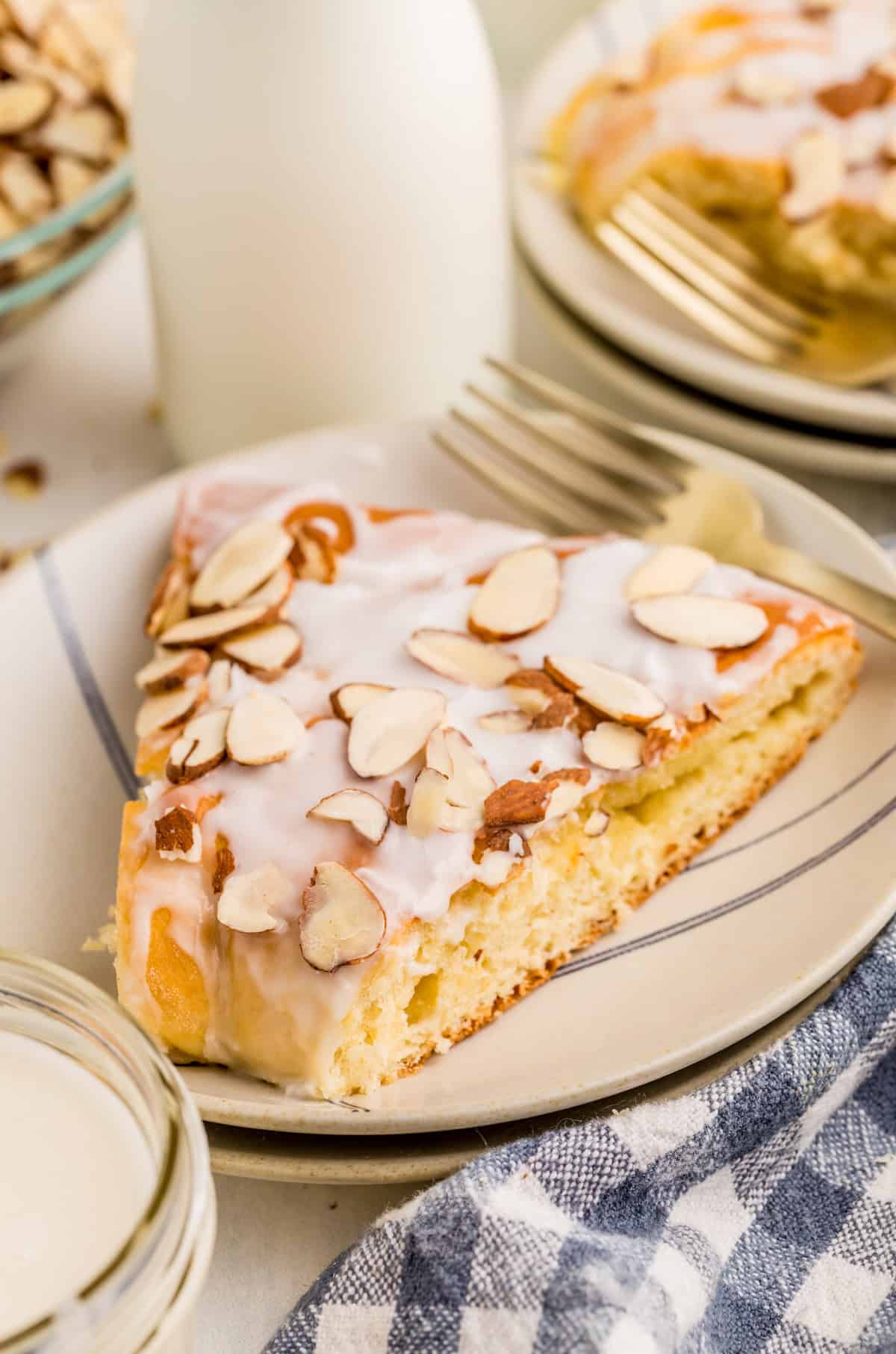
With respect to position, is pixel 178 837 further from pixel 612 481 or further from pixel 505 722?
pixel 612 481

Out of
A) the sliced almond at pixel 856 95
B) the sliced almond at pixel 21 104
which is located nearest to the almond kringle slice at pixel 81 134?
the sliced almond at pixel 21 104

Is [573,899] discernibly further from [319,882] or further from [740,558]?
[740,558]

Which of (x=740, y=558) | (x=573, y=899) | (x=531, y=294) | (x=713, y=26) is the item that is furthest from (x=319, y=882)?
(x=713, y=26)

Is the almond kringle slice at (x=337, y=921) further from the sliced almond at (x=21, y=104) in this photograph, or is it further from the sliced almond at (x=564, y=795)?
the sliced almond at (x=21, y=104)

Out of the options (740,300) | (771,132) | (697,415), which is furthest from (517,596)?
(771,132)

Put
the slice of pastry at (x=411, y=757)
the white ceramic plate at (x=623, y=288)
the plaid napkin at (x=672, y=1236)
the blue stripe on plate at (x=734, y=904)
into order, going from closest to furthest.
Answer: the plaid napkin at (x=672, y=1236)
the slice of pastry at (x=411, y=757)
the blue stripe on plate at (x=734, y=904)
the white ceramic plate at (x=623, y=288)
